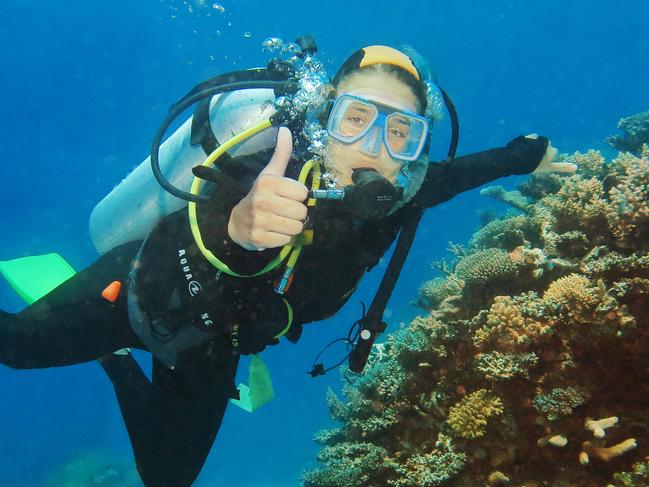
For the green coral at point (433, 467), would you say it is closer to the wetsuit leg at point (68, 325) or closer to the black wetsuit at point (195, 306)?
the black wetsuit at point (195, 306)

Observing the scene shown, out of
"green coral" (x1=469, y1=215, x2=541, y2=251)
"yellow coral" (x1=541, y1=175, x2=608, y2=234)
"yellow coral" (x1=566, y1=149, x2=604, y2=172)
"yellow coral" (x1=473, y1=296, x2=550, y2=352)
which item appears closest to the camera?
"yellow coral" (x1=473, y1=296, x2=550, y2=352)

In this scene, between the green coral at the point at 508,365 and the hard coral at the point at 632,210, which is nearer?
the green coral at the point at 508,365

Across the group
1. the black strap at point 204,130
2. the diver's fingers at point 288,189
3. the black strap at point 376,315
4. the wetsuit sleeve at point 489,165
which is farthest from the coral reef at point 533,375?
the black strap at point 204,130

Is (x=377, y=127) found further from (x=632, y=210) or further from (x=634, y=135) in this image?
(x=634, y=135)

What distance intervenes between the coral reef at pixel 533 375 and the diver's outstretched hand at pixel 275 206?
6.76ft

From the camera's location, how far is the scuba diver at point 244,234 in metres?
2.57

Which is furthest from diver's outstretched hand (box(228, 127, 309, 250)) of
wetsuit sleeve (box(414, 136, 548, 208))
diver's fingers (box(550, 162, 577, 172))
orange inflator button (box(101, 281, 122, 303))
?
diver's fingers (box(550, 162, 577, 172))

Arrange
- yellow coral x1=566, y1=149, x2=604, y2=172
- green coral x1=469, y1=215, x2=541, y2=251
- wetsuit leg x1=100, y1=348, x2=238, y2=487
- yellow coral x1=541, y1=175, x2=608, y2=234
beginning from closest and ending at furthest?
yellow coral x1=541, y1=175, x2=608, y2=234
wetsuit leg x1=100, y1=348, x2=238, y2=487
green coral x1=469, y1=215, x2=541, y2=251
yellow coral x1=566, y1=149, x2=604, y2=172

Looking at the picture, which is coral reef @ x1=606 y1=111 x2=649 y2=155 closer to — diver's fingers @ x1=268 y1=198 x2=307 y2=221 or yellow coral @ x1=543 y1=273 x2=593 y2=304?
yellow coral @ x1=543 y1=273 x2=593 y2=304

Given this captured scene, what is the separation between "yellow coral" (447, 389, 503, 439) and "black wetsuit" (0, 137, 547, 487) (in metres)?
1.27

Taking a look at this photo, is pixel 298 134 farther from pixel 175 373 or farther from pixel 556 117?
pixel 556 117

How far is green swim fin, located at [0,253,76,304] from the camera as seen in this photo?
4363mm

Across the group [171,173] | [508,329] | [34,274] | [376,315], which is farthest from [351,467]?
[34,274]

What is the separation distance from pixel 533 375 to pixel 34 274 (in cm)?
513
